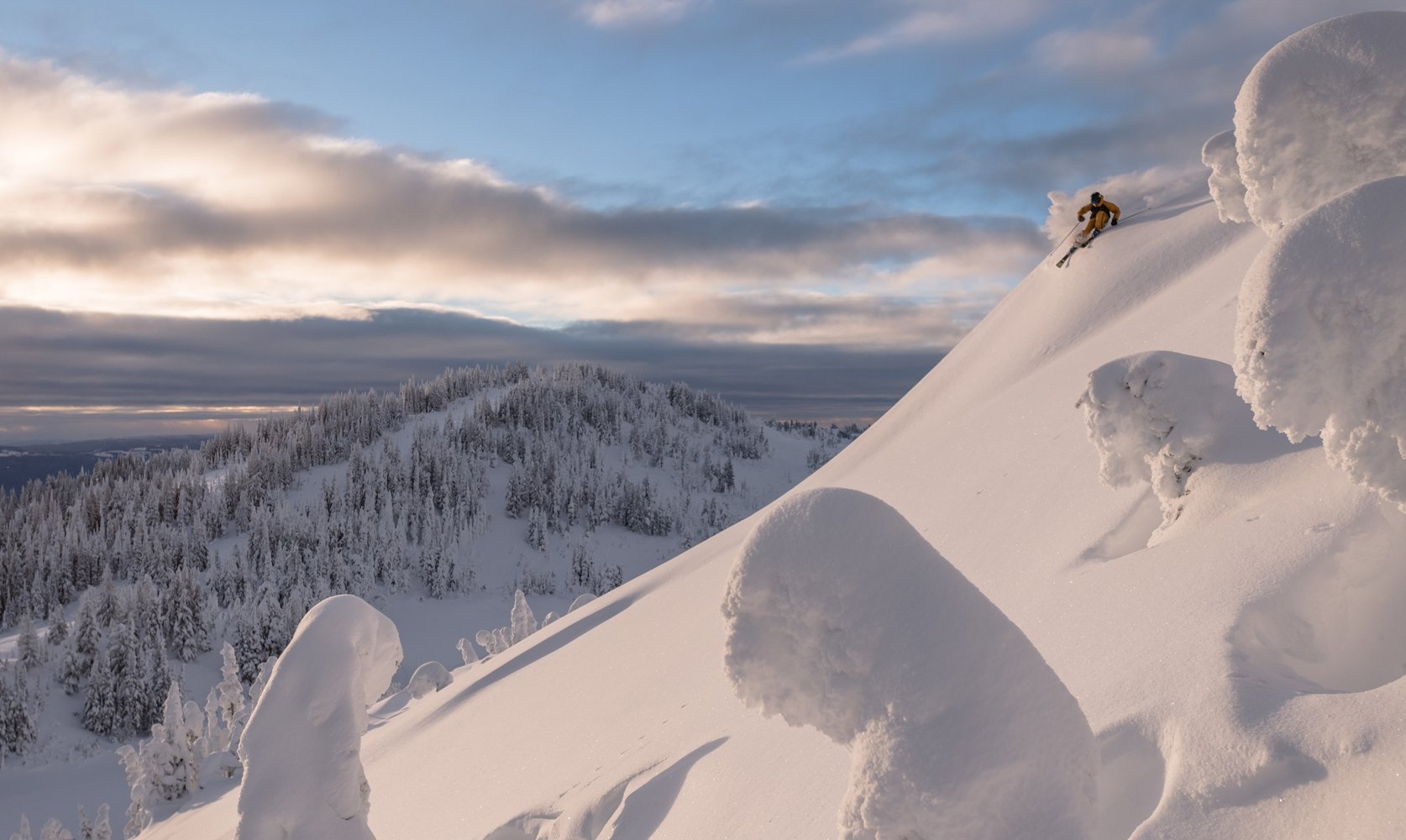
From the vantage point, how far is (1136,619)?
5809 millimetres

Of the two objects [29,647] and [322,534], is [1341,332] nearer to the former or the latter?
[29,647]

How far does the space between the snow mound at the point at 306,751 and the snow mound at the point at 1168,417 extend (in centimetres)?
791

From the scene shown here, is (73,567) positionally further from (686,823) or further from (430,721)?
(686,823)

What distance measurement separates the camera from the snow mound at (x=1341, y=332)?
12.5ft

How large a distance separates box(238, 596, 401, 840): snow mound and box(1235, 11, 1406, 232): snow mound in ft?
30.8

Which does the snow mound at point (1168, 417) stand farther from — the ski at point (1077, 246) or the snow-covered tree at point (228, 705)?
the snow-covered tree at point (228, 705)

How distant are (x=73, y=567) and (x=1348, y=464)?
300 ft

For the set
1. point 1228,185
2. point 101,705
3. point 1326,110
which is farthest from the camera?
point 101,705

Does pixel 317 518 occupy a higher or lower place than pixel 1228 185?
lower

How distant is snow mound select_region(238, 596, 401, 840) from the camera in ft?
28.0

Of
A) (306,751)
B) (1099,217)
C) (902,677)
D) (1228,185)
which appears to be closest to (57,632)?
(306,751)

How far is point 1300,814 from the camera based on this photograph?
12.7 feet

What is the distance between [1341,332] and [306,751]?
9.61 m

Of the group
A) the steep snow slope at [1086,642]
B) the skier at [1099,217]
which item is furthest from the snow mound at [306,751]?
the skier at [1099,217]
